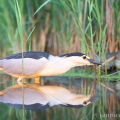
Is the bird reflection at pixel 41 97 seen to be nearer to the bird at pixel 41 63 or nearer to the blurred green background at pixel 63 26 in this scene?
the bird at pixel 41 63

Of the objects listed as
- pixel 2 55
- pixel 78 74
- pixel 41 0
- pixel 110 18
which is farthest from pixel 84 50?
pixel 2 55

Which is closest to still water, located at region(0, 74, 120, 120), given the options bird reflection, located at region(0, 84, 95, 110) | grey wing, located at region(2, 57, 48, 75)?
bird reflection, located at region(0, 84, 95, 110)

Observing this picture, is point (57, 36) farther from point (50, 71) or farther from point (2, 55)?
point (50, 71)

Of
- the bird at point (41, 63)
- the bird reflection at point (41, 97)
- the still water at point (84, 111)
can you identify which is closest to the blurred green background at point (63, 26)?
the bird at point (41, 63)

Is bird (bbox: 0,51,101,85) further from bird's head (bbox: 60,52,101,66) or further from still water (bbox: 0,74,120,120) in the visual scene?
still water (bbox: 0,74,120,120)

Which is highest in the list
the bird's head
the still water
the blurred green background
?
the blurred green background

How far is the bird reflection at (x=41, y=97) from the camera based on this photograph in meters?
4.75

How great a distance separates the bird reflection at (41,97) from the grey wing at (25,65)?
0.24 meters

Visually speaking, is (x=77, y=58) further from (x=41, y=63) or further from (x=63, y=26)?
(x=63, y=26)

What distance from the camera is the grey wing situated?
21.0ft

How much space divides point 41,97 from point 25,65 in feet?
3.99

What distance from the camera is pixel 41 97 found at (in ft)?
17.3

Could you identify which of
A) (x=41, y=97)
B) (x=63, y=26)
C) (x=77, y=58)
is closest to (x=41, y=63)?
(x=77, y=58)

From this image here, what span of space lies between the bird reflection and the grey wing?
9.5 inches
